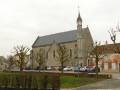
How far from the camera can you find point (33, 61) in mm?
71875

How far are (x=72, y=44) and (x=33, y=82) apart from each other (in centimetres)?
4412

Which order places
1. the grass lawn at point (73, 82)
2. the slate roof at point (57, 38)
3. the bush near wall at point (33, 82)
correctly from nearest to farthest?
the bush near wall at point (33, 82)
the grass lawn at point (73, 82)
the slate roof at point (57, 38)

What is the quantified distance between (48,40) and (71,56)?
15.8m

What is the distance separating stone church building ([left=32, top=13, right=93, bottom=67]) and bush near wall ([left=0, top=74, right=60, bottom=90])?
34195 mm

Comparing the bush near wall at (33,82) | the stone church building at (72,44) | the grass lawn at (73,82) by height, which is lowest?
the grass lawn at (73,82)

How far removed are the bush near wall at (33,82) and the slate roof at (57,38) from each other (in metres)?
43.1

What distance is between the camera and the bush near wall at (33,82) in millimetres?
12914

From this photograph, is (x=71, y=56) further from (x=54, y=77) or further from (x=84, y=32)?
(x=54, y=77)

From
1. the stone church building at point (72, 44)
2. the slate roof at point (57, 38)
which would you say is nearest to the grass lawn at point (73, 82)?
the stone church building at point (72, 44)

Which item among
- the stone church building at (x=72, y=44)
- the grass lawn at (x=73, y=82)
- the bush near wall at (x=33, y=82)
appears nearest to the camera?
the bush near wall at (x=33, y=82)

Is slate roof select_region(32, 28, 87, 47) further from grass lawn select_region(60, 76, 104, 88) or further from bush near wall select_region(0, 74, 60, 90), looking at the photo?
bush near wall select_region(0, 74, 60, 90)

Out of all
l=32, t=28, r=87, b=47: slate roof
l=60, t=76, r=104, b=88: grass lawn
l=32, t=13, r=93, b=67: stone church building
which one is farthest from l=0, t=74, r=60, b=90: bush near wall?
l=32, t=28, r=87, b=47: slate roof

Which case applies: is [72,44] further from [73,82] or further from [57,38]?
[73,82]

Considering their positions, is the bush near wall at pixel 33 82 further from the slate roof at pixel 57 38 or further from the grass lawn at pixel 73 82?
the slate roof at pixel 57 38
